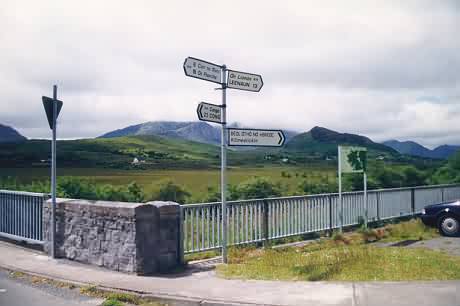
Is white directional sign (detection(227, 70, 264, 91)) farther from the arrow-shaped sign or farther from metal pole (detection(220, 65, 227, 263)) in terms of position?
the arrow-shaped sign

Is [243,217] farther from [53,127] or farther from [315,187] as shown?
[315,187]

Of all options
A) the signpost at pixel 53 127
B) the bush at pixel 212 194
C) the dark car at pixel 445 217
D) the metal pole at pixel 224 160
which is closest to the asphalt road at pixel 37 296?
the signpost at pixel 53 127

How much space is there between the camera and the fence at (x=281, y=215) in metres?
9.99

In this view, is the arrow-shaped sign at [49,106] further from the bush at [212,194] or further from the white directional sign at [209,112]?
the bush at [212,194]

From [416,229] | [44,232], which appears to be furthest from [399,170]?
[44,232]

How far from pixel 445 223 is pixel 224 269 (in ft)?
25.4

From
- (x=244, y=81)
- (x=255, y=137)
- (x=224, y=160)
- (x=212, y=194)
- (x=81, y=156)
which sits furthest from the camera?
(x=81, y=156)

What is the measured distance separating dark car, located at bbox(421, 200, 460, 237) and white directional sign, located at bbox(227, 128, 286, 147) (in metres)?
6.27

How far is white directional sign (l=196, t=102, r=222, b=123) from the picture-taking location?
937 cm

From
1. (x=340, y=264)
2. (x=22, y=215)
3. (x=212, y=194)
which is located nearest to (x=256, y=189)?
(x=212, y=194)

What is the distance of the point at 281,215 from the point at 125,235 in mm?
4481

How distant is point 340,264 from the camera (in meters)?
8.70

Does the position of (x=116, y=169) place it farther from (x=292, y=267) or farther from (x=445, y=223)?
(x=292, y=267)

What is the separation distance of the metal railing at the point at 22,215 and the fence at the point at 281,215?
3749 mm
